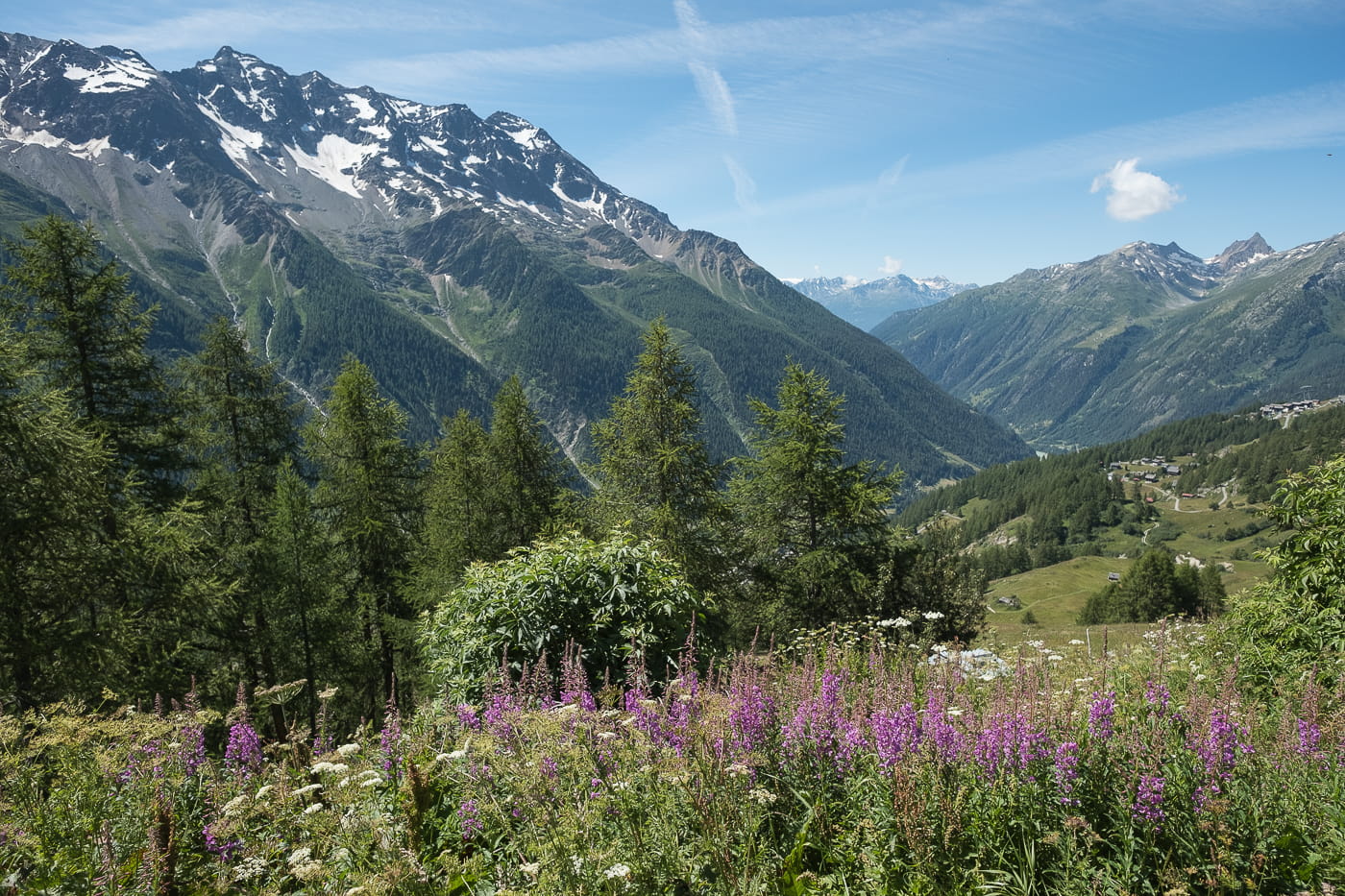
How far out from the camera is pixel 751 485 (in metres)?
22.0

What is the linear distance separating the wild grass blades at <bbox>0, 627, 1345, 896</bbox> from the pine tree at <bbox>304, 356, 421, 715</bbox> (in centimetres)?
A: 1767

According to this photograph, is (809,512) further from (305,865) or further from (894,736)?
(305,865)

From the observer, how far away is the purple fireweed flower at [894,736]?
3904mm

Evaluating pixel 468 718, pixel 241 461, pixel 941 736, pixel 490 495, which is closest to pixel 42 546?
pixel 468 718

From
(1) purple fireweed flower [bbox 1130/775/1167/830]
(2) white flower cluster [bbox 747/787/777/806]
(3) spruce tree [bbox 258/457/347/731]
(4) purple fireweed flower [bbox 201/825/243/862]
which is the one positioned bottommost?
(3) spruce tree [bbox 258/457/347/731]

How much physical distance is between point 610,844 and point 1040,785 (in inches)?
99.4

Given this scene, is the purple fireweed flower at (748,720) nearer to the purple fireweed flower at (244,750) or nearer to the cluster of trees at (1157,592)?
the purple fireweed flower at (244,750)

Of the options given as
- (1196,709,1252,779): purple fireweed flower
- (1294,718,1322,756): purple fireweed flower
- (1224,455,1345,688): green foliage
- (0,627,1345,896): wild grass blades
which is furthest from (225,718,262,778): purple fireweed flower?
(1224,455,1345,688): green foliage

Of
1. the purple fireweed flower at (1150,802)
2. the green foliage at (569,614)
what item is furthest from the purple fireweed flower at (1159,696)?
the green foliage at (569,614)

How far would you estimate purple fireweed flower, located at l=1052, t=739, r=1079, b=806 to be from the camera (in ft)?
12.0

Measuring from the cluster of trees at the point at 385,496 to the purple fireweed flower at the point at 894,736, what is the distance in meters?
10.9

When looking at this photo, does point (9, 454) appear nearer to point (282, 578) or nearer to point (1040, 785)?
point (282, 578)

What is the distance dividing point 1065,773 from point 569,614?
542 centimetres

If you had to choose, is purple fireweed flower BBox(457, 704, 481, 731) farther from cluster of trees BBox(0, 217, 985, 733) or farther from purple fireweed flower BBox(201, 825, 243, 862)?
cluster of trees BBox(0, 217, 985, 733)
